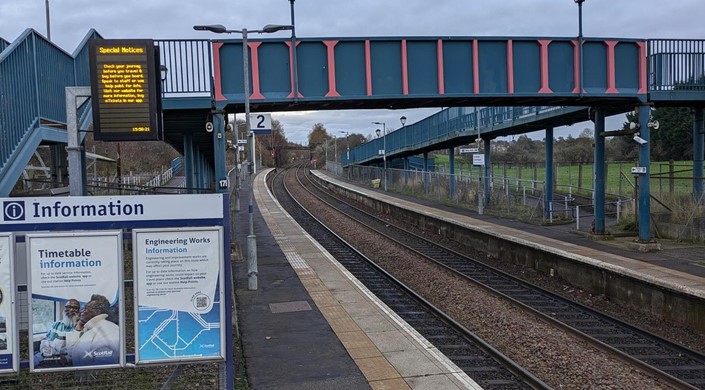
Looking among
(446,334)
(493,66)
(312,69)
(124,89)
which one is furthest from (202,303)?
(493,66)

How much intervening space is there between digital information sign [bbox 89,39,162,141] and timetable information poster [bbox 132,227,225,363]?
8.10 feet

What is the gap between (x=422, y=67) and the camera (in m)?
16.7

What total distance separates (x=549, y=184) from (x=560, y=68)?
10.5 m

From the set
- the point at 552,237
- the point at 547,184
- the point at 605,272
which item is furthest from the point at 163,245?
the point at 547,184

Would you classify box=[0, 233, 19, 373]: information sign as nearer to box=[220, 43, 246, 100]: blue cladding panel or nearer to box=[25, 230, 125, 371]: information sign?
box=[25, 230, 125, 371]: information sign

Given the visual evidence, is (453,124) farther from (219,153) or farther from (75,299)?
(75,299)

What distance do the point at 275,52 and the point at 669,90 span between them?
12368 mm

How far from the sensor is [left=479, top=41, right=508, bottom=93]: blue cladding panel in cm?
1697

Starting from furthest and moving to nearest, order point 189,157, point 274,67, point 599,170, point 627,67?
1. point 189,157
2. point 599,170
3. point 627,67
4. point 274,67

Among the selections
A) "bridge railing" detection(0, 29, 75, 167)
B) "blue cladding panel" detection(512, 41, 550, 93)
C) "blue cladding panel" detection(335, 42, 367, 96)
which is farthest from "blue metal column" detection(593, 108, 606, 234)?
"bridge railing" detection(0, 29, 75, 167)

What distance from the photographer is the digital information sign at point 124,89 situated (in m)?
7.48

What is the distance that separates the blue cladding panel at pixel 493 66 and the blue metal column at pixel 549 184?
9365 mm

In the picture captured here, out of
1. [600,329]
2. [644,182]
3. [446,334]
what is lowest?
[600,329]

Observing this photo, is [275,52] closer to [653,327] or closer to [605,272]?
[605,272]
